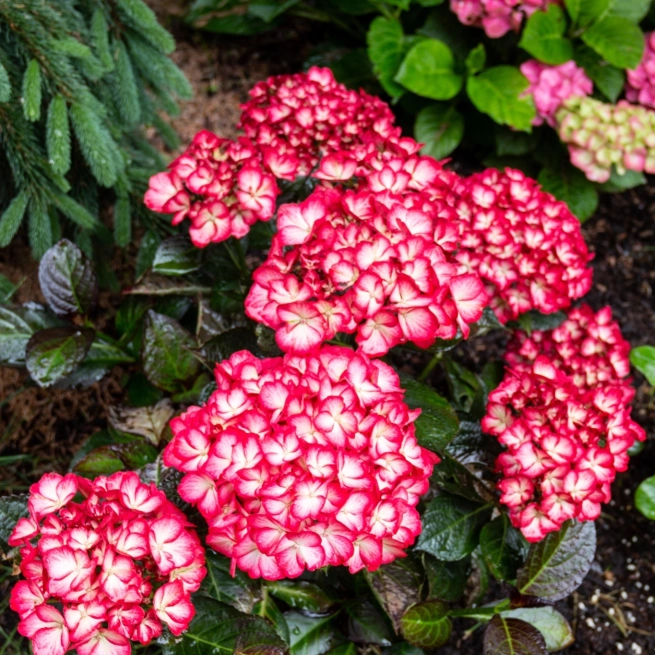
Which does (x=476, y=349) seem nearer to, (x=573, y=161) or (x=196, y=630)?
(x=573, y=161)

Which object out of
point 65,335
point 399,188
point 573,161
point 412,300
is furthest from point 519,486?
point 573,161

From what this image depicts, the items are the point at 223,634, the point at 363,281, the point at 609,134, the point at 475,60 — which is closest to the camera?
the point at 363,281

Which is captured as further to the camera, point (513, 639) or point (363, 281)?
point (513, 639)

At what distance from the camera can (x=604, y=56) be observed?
2.41 m

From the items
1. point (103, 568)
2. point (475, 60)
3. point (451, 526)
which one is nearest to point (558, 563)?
point (451, 526)

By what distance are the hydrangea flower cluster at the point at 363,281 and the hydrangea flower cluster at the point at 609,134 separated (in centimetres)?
130

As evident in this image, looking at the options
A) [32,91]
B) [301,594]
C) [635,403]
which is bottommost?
[635,403]

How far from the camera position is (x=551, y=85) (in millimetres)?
2492

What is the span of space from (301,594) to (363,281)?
839 mm

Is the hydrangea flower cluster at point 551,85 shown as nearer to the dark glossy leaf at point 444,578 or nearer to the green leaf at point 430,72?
the green leaf at point 430,72

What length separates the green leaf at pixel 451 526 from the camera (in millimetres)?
1548

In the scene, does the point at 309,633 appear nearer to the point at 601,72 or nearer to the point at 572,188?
the point at 572,188

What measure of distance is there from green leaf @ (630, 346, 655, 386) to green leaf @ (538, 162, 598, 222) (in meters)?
0.73

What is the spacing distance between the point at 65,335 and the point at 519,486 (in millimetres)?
1082
